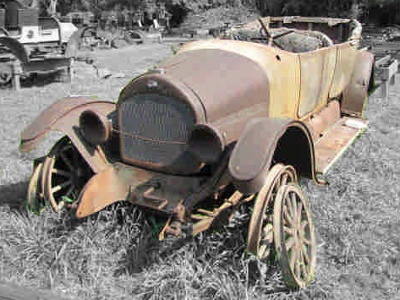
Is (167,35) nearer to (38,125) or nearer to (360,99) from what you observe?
(360,99)

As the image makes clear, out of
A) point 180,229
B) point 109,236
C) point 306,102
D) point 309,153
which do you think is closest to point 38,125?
point 109,236

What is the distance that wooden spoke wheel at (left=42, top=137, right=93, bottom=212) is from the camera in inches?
148

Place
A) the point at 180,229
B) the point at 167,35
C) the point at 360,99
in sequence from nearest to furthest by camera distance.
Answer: the point at 180,229 → the point at 360,99 → the point at 167,35

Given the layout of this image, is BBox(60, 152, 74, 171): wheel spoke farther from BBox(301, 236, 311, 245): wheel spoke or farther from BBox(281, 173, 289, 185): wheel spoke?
BBox(301, 236, 311, 245): wheel spoke

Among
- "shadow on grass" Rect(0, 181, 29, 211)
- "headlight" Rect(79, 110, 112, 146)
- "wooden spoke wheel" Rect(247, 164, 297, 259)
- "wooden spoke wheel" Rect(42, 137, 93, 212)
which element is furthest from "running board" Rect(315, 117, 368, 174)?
"shadow on grass" Rect(0, 181, 29, 211)

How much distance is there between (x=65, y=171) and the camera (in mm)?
4039

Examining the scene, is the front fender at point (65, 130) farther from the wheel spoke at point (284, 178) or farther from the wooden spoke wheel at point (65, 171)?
the wheel spoke at point (284, 178)

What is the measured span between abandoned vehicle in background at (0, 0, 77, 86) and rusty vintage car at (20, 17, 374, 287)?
673cm

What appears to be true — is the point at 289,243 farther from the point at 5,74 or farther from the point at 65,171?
the point at 5,74

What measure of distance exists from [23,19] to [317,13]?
1931 centimetres

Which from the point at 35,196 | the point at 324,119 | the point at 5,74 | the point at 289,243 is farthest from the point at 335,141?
the point at 5,74

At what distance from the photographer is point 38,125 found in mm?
3674

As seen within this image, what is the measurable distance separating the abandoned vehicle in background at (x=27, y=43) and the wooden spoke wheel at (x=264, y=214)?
8.13 metres

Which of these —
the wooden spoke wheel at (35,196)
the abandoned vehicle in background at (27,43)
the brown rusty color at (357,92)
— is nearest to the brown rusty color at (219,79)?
the wooden spoke wheel at (35,196)
